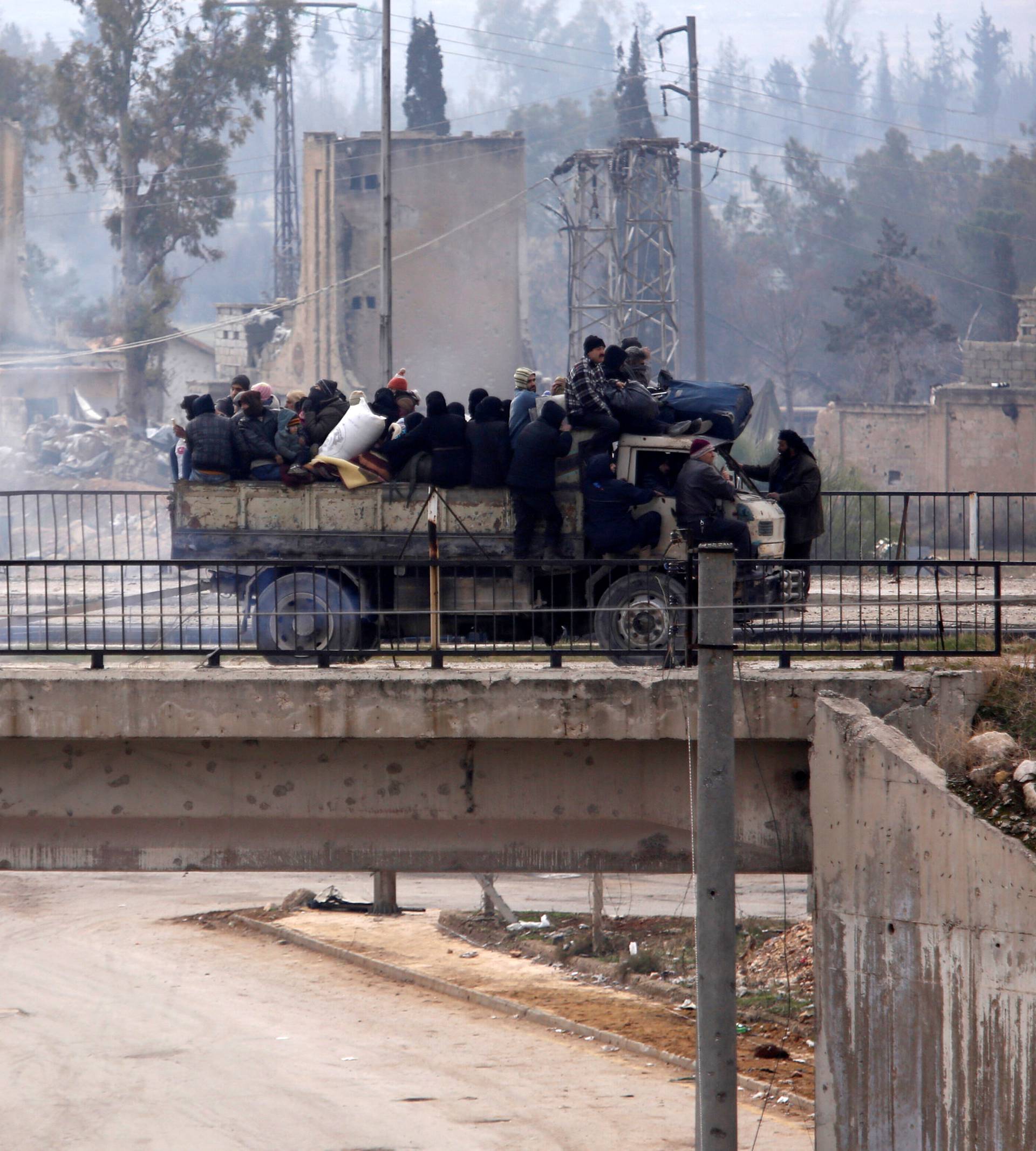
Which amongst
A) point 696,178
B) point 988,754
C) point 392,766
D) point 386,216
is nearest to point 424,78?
point 696,178

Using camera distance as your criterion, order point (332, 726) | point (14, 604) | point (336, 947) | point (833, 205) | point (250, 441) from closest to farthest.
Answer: point (332, 726), point (250, 441), point (14, 604), point (336, 947), point (833, 205)

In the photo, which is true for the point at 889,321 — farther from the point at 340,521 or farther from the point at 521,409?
the point at 340,521

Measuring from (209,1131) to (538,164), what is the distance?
99209mm

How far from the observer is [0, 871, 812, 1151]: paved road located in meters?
13.4

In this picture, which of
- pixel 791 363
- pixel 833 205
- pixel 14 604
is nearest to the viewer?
pixel 14 604

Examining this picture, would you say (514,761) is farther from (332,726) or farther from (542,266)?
(542,266)

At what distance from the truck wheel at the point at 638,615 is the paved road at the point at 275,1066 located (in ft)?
14.5

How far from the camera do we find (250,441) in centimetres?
1330

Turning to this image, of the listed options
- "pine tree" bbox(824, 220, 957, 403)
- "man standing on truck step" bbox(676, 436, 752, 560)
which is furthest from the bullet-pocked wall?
"man standing on truck step" bbox(676, 436, 752, 560)

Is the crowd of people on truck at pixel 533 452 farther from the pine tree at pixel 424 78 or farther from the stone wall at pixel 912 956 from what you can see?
the pine tree at pixel 424 78

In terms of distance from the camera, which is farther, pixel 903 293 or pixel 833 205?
pixel 833 205

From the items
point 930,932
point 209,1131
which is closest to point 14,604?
point 209,1131

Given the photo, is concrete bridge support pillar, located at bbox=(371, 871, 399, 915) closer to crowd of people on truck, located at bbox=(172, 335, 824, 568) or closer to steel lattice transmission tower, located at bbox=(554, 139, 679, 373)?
crowd of people on truck, located at bbox=(172, 335, 824, 568)

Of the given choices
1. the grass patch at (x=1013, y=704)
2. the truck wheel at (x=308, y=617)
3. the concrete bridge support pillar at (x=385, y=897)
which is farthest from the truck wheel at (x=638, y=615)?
the concrete bridge support pillar at (x=385, y=897)
